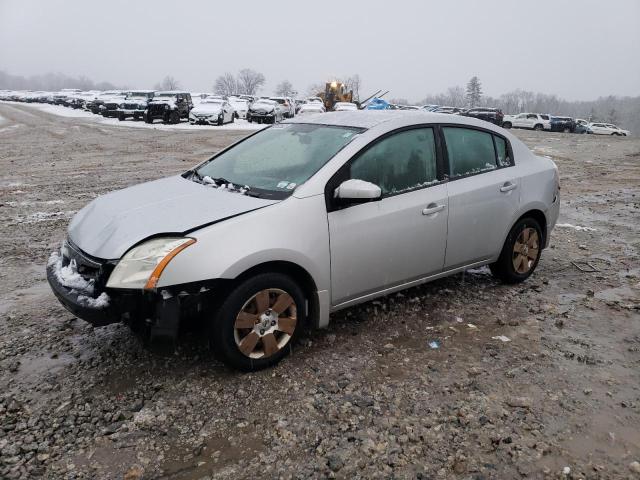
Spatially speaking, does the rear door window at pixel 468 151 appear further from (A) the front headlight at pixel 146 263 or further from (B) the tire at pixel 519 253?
(A) the front headlight at pixel 146 263

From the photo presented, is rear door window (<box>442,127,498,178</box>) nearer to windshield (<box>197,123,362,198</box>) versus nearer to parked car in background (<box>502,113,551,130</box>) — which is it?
windshield (<box>197,123,362,198</box>)

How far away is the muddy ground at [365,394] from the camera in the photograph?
253 centimetres

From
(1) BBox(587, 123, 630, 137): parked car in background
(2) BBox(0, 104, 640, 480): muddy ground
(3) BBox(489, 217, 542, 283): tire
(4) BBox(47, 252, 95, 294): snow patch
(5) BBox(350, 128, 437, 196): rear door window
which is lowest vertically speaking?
(1) BBox(587, 123, 630, 137): parked car in background

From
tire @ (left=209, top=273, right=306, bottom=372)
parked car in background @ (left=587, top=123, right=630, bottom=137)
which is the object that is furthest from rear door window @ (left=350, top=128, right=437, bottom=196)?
parked car in background @ (left=587, top=123, right=630, bottom=137)

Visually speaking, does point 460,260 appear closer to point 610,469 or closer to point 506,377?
point 506,377

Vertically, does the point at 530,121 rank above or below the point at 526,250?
above

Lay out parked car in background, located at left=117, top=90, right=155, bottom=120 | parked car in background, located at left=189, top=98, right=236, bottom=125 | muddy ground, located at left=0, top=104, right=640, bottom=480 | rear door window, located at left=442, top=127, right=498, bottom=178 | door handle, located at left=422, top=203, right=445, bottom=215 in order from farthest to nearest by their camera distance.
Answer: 1. parked car in background, located at left=117, top=90, right=155, bottom=120
2. parked car in background, located at left=189, top=98, right=236, bottom=125
3. rear door window, located at left=442, top=127, right=498, bottom=178
4. door handle, located at left=422, top=203, right=445, bottom=215
5. muddy ground, located at left=0, top=104, right=640, bottom=480

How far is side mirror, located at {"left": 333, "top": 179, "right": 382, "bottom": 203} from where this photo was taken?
332 centimetres

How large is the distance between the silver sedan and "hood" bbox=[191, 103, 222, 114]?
987 inches

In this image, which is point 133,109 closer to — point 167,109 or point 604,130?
point 167,109

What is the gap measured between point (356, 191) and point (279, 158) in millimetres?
849

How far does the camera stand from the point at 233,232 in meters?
3.00

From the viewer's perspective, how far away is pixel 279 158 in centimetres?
388

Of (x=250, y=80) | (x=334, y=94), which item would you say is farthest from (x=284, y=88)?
(x=334, y=94)
